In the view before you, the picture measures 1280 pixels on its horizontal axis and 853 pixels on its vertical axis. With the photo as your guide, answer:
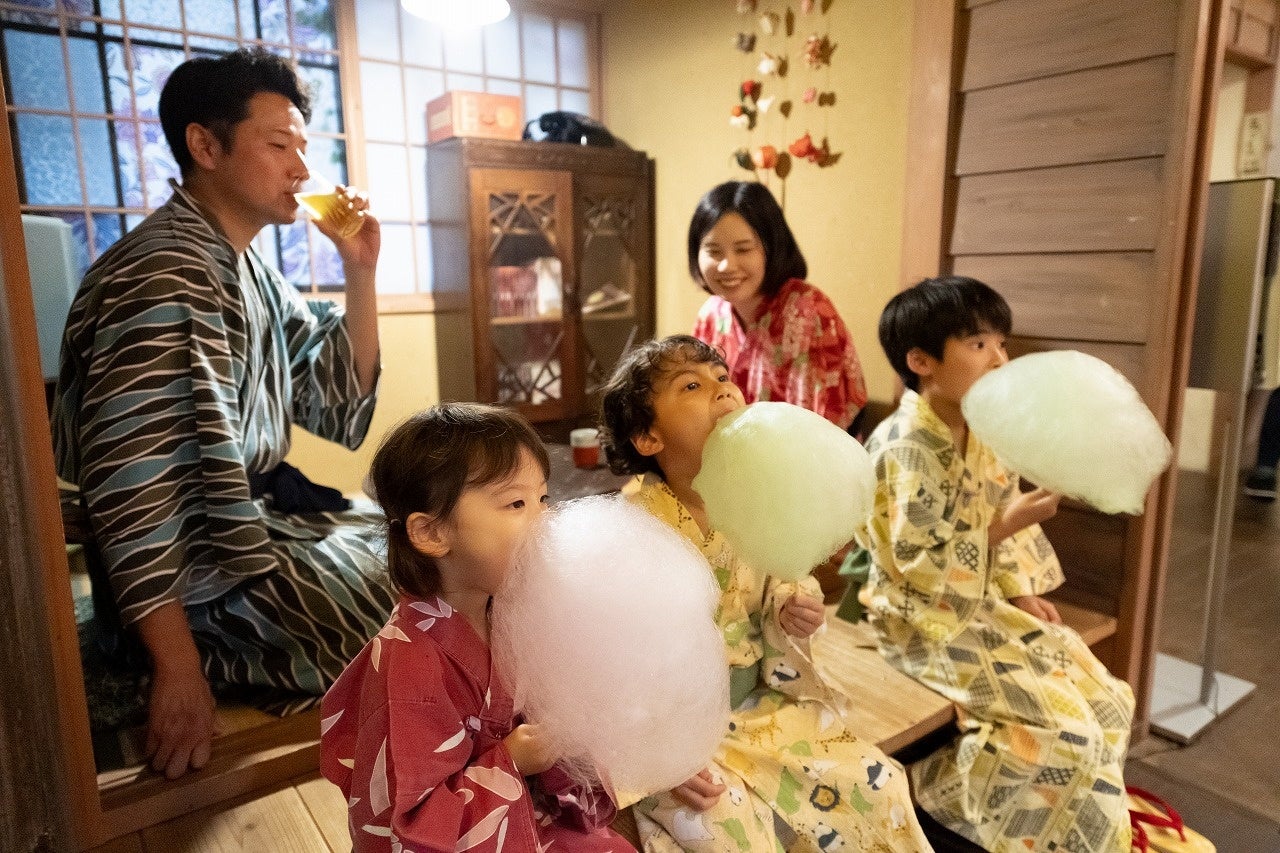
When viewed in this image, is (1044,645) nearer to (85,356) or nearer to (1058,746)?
(1058,746)

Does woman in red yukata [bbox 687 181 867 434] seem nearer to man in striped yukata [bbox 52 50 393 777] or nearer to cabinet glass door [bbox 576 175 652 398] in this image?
man in striped yukata [bbox 52 50 393 777]

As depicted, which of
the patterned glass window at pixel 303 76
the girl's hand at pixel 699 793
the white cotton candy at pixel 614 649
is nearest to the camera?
the white cotton candy at pixel 614 649

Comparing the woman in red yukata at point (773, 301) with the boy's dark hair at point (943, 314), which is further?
the woman in red yukata at point (773, 301)

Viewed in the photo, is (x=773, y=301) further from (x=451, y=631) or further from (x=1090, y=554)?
(x=451, y=631)

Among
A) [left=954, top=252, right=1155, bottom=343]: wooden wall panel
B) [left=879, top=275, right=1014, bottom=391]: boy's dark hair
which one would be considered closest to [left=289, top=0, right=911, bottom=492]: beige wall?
[left=954, top=252, right=1155, bottom=343]: wooden wall panel

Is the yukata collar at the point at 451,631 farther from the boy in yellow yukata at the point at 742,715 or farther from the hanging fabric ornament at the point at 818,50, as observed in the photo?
the hanging fabric ornament at the point at 818,50

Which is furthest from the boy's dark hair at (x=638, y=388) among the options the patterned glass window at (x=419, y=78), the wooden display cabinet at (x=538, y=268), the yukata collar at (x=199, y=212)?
the patterned glass window at (x=419, y=78)

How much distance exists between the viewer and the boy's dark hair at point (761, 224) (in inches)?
102

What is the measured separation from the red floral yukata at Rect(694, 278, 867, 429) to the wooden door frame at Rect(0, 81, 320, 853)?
1782mm

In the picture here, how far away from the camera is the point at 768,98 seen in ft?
11.3

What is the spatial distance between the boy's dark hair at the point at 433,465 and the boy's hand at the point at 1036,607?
149 cm

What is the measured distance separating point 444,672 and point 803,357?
1847 mm

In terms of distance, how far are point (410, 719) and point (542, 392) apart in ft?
10.3

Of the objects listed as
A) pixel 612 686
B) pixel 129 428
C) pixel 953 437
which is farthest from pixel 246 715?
pixel 953 437
